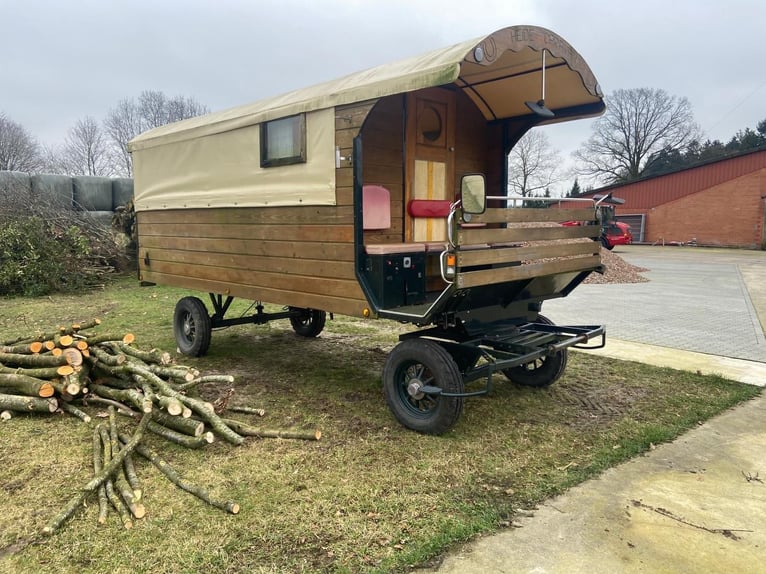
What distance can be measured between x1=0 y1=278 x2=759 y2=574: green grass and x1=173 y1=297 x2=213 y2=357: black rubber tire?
0.36 metres

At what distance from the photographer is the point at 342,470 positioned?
3463 millimetres

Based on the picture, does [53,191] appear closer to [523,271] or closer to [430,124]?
[430,124]

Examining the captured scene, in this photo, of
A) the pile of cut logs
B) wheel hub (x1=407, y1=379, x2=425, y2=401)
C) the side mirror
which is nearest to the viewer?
the pile of cut logs

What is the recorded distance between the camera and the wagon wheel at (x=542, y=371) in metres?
5.01

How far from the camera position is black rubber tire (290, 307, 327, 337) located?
729 cm

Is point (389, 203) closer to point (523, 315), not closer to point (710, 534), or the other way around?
point (523, 315)

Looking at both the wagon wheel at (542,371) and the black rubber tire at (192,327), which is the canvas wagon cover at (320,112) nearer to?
the black rubber tire at (192,327)

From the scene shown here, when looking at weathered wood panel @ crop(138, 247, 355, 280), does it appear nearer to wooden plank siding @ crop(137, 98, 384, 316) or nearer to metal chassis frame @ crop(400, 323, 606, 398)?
wooden plank siding @ crop(137, 98, 384, 316)

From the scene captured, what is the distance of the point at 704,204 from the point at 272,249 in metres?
32.7

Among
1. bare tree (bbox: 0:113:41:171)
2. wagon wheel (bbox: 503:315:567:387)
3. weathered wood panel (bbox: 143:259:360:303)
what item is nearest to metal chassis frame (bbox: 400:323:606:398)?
wagon wheel (bbox: 503:315:567:387)

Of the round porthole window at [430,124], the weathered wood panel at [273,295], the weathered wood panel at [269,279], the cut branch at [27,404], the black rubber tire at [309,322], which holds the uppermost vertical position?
the round porthole window at [430,124]

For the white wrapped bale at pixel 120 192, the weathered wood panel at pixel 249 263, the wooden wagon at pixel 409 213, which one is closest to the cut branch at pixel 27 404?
the wooden wagon at pixel 409 213

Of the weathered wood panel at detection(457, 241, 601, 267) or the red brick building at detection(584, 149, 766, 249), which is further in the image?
the red brick building at detection(584, 149, 766, 249)

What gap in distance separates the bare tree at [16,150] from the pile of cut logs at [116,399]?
36345 millimetres
